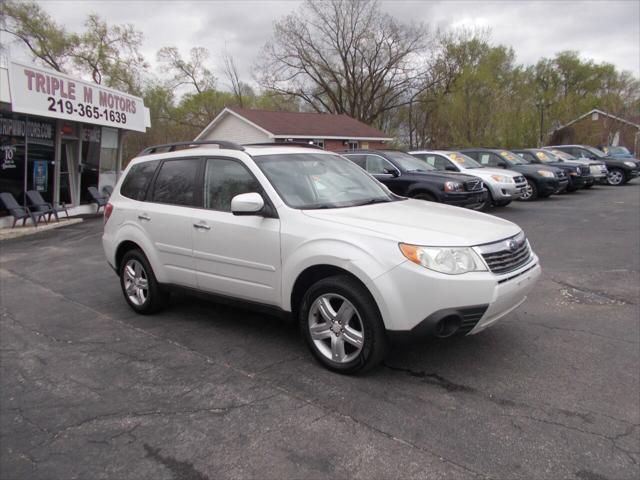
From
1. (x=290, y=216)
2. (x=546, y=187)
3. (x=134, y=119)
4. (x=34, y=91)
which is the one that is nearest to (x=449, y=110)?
(x=546, y=187)

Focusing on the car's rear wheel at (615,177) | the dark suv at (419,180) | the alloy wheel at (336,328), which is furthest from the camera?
the car's rear wheel at (615,177)

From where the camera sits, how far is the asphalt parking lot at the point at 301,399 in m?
2.80

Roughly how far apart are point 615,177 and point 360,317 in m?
→ 22.1

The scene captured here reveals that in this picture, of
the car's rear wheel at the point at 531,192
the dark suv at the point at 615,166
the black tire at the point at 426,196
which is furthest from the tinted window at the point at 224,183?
the dark suv at the point at 615,166

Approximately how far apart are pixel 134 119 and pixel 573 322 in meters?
16.5

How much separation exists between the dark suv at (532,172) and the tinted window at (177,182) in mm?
12399

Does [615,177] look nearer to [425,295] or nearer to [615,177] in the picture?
[615,177]

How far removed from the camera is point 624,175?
21391mm

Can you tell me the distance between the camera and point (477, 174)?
43.7ft

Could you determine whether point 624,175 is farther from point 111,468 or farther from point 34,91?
point 111,468

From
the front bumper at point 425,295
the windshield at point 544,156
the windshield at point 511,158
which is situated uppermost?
the windshield at point 544,156

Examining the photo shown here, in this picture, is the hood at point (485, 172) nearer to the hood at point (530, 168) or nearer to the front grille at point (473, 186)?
the front grille at point (473, 186)

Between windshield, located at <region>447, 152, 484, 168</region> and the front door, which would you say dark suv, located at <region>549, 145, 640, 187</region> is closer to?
windshield, located at <region>447, 152, 484, 168</region>

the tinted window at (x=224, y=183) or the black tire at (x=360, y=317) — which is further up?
the tinted window at (x=224, y=183)
